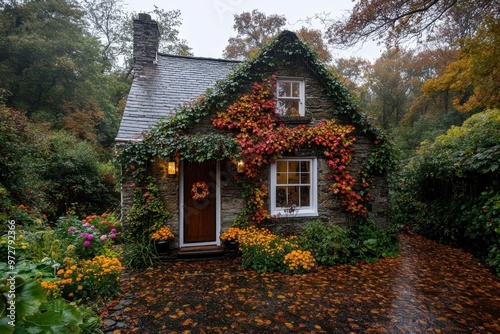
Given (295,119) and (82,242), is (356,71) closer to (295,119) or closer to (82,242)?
(295,119)

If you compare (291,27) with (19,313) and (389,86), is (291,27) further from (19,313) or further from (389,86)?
(389,86)

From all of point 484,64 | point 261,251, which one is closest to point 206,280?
point 261,251

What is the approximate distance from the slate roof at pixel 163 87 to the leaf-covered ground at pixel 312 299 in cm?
367

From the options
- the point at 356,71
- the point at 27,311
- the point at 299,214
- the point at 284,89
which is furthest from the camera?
the point at 356,71

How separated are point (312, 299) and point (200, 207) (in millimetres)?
3663

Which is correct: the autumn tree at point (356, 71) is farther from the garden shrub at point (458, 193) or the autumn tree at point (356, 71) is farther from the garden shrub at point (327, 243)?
the garden shrub at point (327, 243)

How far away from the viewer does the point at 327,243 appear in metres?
6.20

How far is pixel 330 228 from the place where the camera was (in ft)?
21.8

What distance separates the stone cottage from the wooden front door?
0.03 metres

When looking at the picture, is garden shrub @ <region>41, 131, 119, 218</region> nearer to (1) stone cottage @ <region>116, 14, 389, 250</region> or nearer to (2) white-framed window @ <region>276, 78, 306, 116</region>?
(1) stone cottage @ <region>116, 14, 389, 250</region>

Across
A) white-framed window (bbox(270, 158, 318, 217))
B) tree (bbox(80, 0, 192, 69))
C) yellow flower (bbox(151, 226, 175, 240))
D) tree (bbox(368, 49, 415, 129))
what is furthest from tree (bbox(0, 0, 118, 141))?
tree (bbox(368, 49, 415, 129))

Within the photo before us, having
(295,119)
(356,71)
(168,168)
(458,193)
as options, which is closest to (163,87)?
(168,168)

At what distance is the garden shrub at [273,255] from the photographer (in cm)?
562

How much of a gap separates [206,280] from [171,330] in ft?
5.46
